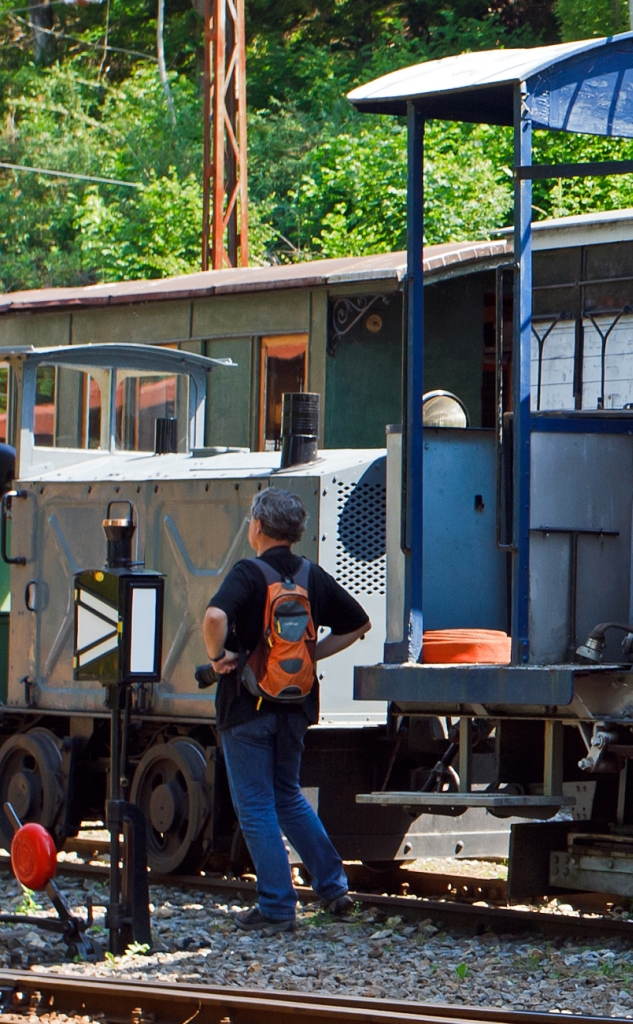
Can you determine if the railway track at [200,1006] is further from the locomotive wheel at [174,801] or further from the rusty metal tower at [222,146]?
the rusty metal tower at [222,146]

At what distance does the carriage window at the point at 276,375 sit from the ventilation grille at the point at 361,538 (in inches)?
162

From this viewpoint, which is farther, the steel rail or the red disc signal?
the steel rail

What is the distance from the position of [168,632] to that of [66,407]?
15.0 feet

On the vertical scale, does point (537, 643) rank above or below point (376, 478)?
below

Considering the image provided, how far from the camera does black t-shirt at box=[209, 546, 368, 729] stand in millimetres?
6832

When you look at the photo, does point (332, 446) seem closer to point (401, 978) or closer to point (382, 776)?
point (382, 776)

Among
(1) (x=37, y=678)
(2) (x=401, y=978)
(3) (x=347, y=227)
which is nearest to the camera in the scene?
(2) (x=401, y=978)

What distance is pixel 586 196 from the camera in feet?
70.3

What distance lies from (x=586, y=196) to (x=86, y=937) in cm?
1689

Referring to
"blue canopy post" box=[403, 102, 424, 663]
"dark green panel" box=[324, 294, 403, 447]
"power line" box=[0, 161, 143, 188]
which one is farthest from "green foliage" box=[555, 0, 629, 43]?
"blue canopy post" box=[403, 102, 424, 663]

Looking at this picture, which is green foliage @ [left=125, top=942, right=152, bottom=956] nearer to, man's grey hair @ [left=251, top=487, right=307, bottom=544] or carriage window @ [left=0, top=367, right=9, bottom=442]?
man's grey hair @ [left=251, top=487, right=307, bottom=544]

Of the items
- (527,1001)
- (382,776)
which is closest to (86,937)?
(527,1001)

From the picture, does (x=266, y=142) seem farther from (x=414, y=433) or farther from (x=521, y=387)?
(x=521, y=387)

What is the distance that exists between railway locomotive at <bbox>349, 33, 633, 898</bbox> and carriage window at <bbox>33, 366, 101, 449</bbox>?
6.00 m
